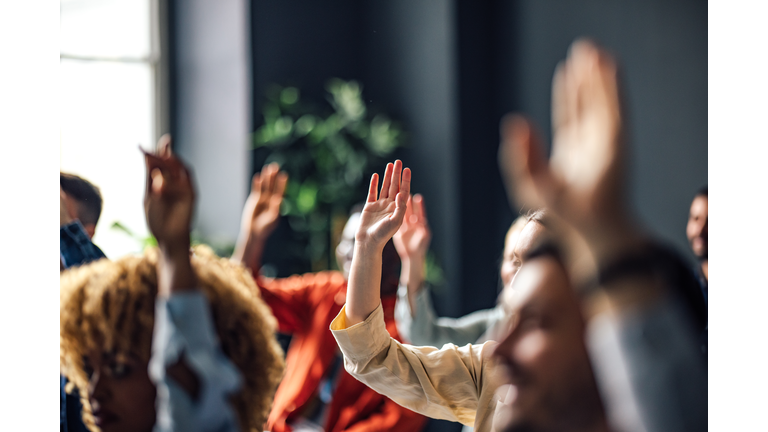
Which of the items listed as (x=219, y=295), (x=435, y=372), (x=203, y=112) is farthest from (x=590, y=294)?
(x=203, y=112)

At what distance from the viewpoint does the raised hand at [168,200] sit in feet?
2.52

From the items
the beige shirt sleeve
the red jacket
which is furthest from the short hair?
the beige shirt sleeve

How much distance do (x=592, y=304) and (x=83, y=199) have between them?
2.58 feet

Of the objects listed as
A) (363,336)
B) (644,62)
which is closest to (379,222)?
(363,336)

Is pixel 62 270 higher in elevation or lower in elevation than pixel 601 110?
lower


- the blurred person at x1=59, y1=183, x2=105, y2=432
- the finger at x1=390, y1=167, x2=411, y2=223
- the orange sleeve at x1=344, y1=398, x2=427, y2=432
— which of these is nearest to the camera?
the finger at x1=390, y1=167, x2=411, y2=223

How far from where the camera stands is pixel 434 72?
128 centimetres

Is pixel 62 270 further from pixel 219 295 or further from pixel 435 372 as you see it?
pixel 435 372

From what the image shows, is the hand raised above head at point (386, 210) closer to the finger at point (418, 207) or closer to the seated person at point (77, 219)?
the finger at point (418, 207)

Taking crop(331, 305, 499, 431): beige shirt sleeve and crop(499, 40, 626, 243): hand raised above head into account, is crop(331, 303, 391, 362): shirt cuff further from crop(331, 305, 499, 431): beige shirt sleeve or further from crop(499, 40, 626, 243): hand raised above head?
crop(499, 40, 626, 243): hand raised above head

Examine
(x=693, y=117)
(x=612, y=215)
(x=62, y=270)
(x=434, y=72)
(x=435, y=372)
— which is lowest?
(x=435, y=372)

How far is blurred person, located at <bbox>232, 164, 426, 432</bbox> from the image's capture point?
1164 mm

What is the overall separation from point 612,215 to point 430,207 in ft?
2.77

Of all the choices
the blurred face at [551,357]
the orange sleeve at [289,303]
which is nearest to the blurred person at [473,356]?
the blurred face at [551,357]
